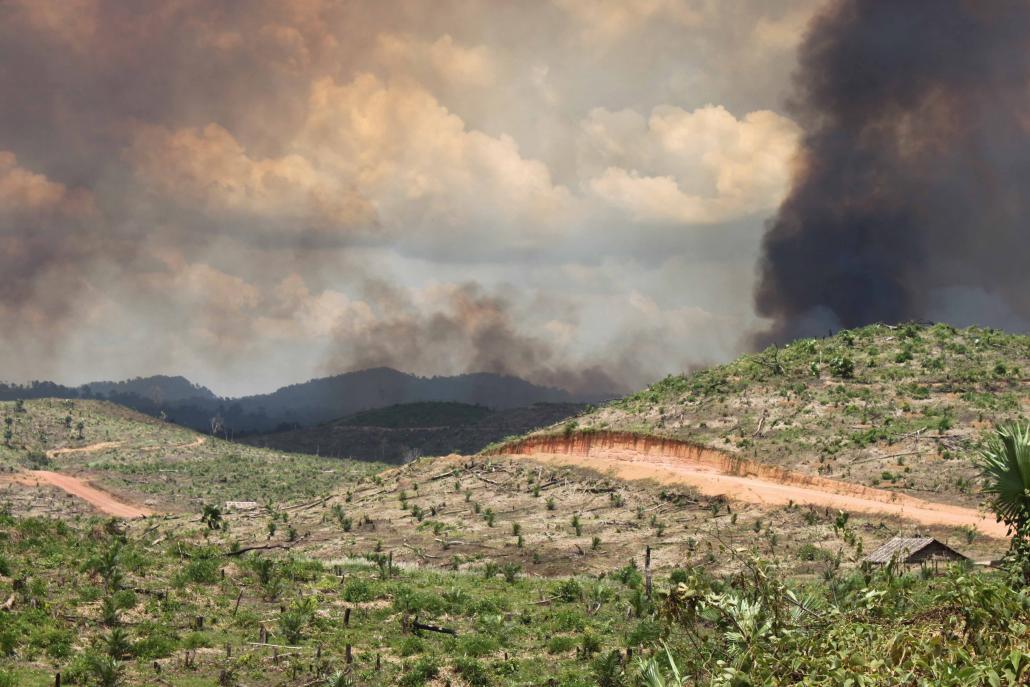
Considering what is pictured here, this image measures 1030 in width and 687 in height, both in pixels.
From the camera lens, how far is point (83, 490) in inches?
4082

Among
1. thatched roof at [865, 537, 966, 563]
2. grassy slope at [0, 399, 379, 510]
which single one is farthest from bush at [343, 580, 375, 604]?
grassy slope at [0, 399, 379, 510]

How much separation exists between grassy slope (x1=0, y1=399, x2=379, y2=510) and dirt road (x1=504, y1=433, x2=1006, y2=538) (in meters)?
45.1

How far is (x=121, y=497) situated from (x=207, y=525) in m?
52.6

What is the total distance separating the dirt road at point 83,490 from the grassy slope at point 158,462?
241 cm

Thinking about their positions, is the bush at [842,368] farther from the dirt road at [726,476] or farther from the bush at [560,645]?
the bush at [560,645]

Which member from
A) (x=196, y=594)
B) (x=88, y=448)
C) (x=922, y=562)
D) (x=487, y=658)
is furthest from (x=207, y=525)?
(x=88, y=448)

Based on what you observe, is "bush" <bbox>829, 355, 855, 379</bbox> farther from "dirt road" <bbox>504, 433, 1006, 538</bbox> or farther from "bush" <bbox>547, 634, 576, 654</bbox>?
"bush" <bbox>547, 634, 576, 654</bbox>

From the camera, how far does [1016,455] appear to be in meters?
15.4

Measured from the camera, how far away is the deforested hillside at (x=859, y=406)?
4825 cm

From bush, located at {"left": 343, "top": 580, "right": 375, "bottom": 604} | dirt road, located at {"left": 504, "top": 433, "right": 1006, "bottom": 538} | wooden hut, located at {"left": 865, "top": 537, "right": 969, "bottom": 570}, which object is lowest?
bush, located at {"left": 343, "top": 580, "right": 375, "bottom": 604}

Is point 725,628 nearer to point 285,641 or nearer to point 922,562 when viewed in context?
point 285,641

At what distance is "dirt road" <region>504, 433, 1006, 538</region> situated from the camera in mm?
40409

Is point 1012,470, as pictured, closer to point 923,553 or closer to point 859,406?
point 923,553

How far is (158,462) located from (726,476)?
103m
